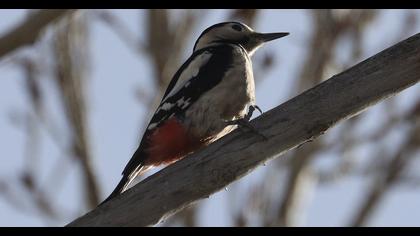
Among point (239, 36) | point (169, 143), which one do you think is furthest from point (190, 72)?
point (239, 36)

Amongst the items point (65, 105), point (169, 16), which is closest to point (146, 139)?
point (65, 105)

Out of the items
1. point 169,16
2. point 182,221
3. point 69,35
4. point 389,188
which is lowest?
point 389,188

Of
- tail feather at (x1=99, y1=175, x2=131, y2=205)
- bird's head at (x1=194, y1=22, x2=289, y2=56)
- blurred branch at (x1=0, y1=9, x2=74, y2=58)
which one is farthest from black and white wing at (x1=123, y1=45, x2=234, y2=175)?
blurred branch at (x1=0, y1=9, x2=74, y2=58)

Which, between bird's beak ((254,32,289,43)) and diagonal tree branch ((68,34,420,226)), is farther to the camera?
bird's beak ((254,32,289,43))

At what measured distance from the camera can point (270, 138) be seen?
13.6ft

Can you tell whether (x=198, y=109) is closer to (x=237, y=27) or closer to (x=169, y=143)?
(x=169, y=143)

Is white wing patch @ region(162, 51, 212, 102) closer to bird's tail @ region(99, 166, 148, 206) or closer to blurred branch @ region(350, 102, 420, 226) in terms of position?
bird's tail @ region(99, 166, 148, 206)

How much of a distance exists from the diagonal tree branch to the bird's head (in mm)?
2158

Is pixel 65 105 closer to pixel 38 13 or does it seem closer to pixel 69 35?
pixel 69 35

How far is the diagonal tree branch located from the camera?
13.3 feet

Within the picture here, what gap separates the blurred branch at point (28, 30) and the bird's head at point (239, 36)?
1.88 metres
